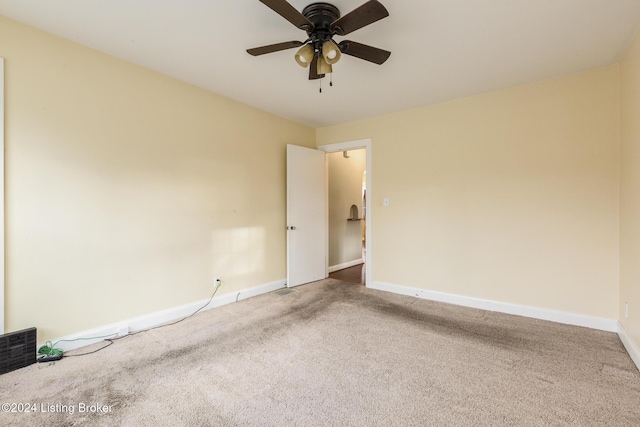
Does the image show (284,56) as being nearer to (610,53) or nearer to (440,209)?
(440,209)

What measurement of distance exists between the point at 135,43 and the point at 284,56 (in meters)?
1.22

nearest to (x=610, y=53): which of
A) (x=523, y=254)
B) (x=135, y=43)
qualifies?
(x=523, y=254)

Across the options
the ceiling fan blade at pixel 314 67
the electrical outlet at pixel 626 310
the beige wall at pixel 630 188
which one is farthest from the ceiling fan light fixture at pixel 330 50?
A: the electrical outlet at pixel 626 310

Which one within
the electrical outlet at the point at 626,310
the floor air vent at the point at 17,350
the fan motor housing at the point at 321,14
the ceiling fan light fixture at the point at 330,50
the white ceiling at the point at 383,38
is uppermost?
the white ceiling at the point at 383,38

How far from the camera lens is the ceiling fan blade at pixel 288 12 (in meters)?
1.50

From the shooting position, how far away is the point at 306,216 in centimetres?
429

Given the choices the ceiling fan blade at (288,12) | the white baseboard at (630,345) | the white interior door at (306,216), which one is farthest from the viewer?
the white interior door at (306,216)

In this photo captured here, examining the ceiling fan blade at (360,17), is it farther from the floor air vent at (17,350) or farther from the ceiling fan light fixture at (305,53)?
the floor air vent at (17,350)

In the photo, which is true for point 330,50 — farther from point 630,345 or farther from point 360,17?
point 630,345

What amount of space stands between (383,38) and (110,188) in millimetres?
2654

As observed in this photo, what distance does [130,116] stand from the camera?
102 inches

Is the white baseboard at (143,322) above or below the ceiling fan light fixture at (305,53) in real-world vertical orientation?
below

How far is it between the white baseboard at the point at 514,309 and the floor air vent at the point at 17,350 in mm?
3590

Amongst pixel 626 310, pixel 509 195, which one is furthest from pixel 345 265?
pixel 626 310
